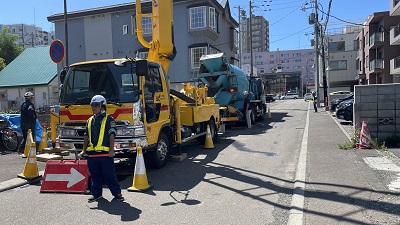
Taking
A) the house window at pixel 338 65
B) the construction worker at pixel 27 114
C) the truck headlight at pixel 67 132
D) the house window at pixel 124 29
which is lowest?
the truck headlight at pixel 67 132

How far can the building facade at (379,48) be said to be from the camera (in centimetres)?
4138

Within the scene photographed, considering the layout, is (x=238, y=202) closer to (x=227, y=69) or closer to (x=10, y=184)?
(x=10, y=184)

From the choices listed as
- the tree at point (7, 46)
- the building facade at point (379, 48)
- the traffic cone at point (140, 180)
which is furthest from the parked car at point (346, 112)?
the tree at point (7, 46)

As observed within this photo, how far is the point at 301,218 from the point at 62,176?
4.35 meters

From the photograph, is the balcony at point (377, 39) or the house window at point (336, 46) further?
the house window at point (336, 46)

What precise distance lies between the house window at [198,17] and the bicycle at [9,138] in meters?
21.9

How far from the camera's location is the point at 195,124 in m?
11.0

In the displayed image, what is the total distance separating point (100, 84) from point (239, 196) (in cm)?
390

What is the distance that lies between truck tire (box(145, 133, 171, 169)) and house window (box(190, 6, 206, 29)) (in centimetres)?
2333

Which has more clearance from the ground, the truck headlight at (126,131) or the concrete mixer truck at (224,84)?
the concrete mixer truck at (224,84)

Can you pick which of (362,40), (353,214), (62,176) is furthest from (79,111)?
(362,40)

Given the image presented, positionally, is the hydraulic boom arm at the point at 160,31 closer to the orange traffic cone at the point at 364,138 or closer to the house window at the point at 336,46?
the orange traffic cone at the point at 364,138

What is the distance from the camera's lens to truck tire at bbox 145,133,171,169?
8.26 metres

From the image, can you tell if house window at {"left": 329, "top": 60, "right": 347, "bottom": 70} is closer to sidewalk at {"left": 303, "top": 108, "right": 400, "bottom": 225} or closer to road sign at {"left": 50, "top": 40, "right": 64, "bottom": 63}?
sidewalk at {"left": 303, "top": 108, "right": 400, "bottom": 225}
